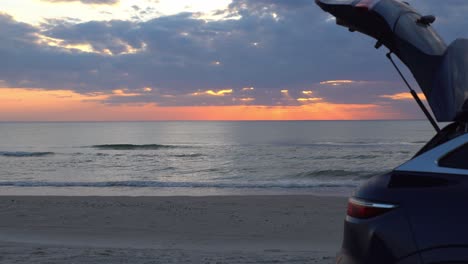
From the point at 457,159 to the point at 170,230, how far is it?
26.1 feet

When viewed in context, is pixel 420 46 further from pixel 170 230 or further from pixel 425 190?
pixel 170 230

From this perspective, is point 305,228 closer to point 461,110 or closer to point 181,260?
point 181,260

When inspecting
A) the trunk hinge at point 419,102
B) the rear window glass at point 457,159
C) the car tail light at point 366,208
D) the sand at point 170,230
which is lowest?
the sand at point 170,230

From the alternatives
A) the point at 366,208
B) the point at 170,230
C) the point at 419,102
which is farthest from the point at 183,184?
the point at 366,208

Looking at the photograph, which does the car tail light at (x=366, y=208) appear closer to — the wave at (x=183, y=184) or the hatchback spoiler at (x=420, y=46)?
the hatchback spoiler at (x=420, y=46)

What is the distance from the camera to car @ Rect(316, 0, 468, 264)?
2729 millimetres

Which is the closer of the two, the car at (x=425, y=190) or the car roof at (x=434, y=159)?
the car at (x=425, y=190)

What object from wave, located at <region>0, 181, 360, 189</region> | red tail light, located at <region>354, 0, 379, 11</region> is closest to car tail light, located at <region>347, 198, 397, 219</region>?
red tail light, located at <region>354, 0, 379, 11</region>

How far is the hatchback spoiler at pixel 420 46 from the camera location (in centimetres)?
308

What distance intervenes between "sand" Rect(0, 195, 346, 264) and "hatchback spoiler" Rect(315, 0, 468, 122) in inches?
155

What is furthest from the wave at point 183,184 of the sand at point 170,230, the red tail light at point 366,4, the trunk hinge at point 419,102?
the red tail light at point 366,4

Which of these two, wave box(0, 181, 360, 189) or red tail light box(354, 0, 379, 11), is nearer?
red tail light box(354, 0, 379, 11)

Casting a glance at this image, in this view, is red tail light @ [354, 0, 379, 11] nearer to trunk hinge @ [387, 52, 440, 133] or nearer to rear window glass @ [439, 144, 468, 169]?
trunk hinge @ [387, 52, 440, 133]

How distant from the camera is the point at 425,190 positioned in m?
2.82
